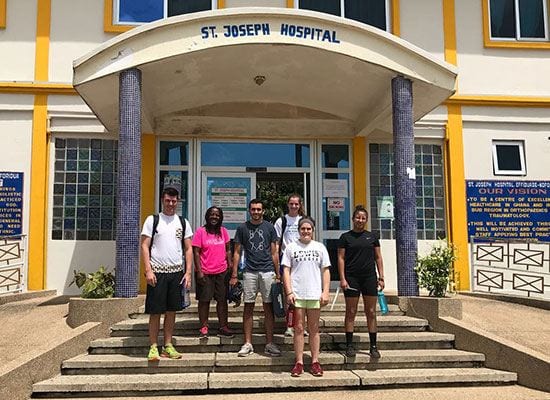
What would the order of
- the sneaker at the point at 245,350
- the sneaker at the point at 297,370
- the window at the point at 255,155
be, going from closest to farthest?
1. the sneaker at the point at 297,370
2. the sneaker at the point at 245,350
3. the window at the point at 255,155

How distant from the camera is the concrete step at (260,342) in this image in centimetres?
575

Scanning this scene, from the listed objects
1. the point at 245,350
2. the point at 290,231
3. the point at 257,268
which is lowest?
the point at 245,350

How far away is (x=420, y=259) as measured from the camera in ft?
22.8

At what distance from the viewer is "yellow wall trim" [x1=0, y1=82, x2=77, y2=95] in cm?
938

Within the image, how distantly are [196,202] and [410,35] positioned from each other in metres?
5.15

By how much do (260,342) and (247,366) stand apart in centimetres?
47

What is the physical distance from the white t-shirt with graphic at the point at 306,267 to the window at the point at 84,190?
16.4 ft

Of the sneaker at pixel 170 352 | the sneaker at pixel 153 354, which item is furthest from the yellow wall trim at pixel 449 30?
the sneaker at pixel 153 354

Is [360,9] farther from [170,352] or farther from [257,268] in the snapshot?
[170,352]

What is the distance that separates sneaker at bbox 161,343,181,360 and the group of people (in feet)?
0.04

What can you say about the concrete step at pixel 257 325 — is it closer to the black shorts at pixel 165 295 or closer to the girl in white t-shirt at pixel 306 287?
the black shorts at pixel 165 295

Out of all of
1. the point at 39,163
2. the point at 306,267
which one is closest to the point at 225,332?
the point at 306,267

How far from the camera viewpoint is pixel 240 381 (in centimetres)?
510

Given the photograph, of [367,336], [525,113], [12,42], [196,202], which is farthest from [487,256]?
[12,42]
